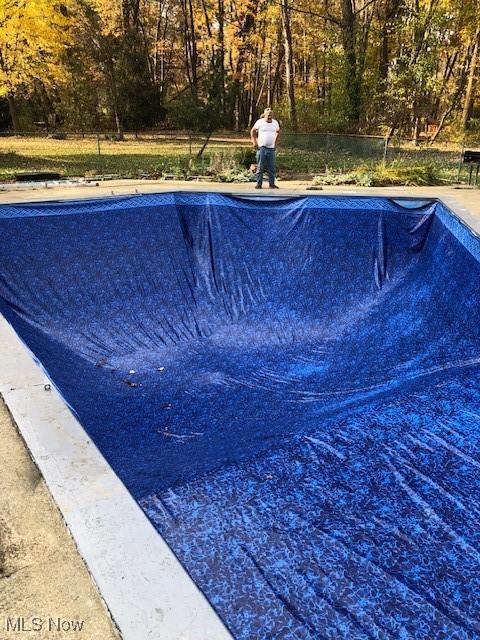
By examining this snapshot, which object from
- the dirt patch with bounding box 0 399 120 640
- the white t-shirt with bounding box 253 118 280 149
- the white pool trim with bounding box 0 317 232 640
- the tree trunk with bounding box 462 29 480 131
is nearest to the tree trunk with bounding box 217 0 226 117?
the tree trunk with bounding box 462 29 480 131

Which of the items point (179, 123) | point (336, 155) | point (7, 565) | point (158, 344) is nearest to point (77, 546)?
point (7, 565)

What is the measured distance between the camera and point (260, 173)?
1153 cm

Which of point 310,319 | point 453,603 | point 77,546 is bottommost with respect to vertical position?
point 310,319

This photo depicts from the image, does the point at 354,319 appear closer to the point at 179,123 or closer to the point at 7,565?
the point at 7,565

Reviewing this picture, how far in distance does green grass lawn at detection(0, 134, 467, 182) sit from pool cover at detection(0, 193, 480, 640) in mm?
5595

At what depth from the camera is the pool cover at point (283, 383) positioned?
257 cm

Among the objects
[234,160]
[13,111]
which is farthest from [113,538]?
[13,111]

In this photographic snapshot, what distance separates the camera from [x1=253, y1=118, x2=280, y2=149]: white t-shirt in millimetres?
11219

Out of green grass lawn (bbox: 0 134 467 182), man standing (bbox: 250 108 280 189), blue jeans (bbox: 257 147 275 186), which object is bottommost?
green grass lawn (bbox: 0 134 467 182)

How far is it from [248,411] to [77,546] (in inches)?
115

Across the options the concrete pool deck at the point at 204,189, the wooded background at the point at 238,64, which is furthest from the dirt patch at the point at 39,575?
the wooded background at the point at 238,64

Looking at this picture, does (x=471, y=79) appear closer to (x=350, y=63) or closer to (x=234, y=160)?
(x=350, y=63)

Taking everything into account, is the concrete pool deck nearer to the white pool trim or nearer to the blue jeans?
the blue jeans

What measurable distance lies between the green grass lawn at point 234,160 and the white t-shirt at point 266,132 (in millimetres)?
2310
